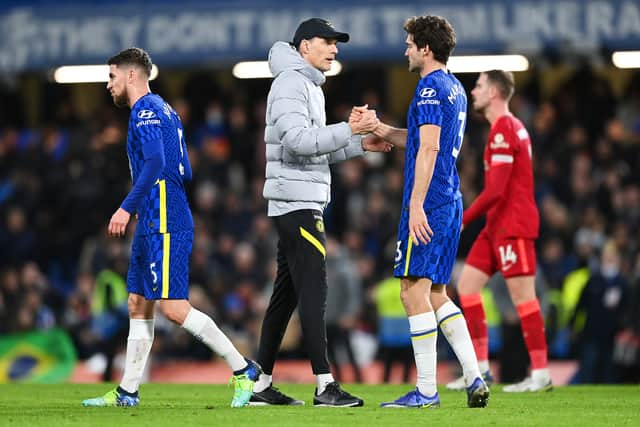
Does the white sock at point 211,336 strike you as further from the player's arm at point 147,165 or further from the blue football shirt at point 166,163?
the player's arm at point 147,165

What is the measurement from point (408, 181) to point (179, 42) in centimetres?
999

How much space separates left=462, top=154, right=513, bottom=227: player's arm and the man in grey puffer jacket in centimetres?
197

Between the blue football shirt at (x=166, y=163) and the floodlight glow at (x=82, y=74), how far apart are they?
11206 mm

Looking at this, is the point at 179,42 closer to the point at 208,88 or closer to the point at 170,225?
the point at 208,88

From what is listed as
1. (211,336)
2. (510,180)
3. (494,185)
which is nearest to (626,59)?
(510,180)

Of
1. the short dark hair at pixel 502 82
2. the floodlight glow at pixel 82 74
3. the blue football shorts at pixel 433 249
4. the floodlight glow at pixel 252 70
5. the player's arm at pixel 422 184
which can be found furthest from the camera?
the floodlight glow at pixel 252 70

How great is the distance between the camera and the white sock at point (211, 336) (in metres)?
8.05

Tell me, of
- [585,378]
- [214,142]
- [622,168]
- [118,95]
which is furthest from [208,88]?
[118,95]

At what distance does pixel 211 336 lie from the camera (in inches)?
318

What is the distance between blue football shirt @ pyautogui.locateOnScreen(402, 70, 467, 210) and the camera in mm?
7930

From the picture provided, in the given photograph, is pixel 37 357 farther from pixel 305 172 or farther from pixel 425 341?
pixel 425 341

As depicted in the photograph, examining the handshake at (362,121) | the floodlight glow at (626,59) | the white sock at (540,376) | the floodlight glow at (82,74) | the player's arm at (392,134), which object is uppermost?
the floodlight glow at (82,74)

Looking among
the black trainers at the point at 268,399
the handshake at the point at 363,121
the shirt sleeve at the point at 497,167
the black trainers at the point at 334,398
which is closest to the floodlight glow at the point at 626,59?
the shirt sleeve at the point at 497,167

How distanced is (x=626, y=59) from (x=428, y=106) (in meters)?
11.3
